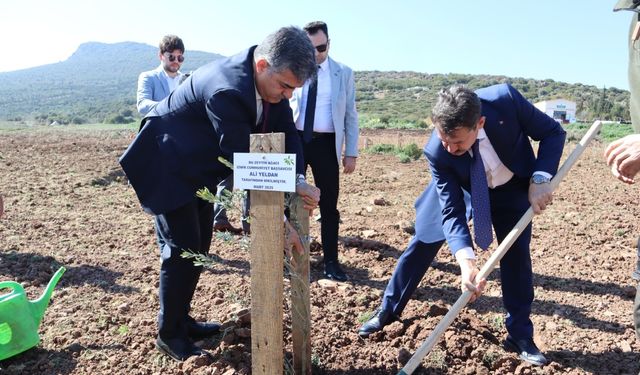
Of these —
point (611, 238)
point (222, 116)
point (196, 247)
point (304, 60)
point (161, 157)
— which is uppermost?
point (304, 60)

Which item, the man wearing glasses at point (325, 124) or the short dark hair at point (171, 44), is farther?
the short dark hair at point (171, 44)

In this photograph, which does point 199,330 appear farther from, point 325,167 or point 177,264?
point 325,167

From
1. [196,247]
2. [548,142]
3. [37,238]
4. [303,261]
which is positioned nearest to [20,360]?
[196,247]

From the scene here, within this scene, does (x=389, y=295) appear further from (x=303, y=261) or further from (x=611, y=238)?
(x=611, y=238)

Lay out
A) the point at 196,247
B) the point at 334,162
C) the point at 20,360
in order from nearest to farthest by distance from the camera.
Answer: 1. the point at 196,247
2. the point at 20,360
3. the point at 334,162

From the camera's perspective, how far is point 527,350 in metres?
3.10

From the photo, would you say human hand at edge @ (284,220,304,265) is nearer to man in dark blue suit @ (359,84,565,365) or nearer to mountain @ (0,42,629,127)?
man in dark blue suit @ (359,84,565,365)

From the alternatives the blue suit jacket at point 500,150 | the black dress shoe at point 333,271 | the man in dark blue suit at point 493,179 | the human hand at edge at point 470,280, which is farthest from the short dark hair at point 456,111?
the black dress shoe at point 333,271

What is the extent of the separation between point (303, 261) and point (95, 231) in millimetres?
4033

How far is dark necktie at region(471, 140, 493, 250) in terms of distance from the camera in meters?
2.85

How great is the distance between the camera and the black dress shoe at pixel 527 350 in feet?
9.99

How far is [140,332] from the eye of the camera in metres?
3.37

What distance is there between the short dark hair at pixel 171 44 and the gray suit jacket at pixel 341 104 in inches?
48.9

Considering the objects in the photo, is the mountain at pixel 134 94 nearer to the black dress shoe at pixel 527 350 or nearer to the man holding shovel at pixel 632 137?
the black dress shoe at pixel 527 350
